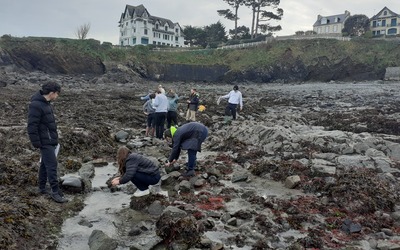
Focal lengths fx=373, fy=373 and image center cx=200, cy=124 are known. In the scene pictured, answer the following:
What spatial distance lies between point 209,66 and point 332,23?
4546 cm

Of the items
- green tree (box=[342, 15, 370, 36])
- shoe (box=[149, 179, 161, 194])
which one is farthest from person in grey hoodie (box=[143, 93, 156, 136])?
green tree (box=[342, 15, 370, 36])

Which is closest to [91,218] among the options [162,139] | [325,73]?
[162,139]

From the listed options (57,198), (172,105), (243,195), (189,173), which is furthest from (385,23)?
(57,198)

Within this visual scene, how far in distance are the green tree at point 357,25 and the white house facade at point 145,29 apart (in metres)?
42.5

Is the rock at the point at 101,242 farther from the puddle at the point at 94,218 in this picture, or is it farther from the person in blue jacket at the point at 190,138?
the person in blue jacket at the point at 190,138

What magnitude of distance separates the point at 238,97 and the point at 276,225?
13428 mm

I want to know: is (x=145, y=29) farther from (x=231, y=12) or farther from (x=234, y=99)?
(x=234, y=99)

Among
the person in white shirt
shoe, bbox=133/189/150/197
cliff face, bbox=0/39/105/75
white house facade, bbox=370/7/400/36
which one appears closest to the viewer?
shoe, bbox=133/189/150/197

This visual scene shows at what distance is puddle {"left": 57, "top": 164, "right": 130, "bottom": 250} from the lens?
6.47 metres

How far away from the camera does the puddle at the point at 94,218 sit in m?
6.47

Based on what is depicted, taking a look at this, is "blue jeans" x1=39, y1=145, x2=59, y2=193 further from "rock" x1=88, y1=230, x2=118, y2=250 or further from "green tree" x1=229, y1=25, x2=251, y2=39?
"green tree" x1=229, y1=25, x2=251, y2=39

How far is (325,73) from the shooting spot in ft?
223

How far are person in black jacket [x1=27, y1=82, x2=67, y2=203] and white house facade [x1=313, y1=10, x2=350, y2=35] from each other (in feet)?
315

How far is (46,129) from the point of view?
7.89m
